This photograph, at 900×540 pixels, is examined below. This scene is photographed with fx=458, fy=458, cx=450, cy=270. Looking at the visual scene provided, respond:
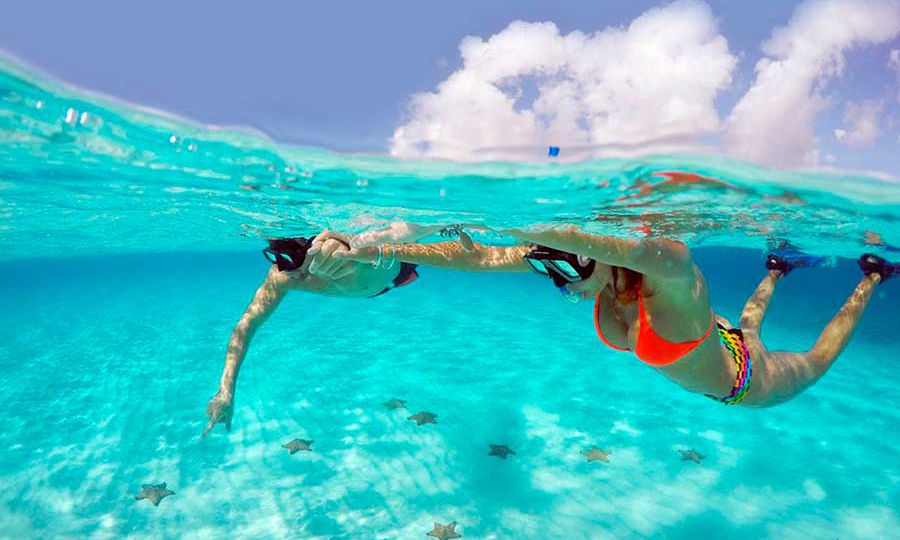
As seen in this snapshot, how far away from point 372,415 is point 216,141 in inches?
252

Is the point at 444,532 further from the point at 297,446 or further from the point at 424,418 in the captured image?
the point at 297,446

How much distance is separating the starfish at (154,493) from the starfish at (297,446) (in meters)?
1.94

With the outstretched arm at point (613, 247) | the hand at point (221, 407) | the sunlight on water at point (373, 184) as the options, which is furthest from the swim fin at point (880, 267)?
→ the hand at point (221, 407)

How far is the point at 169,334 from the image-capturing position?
1847 centimetres

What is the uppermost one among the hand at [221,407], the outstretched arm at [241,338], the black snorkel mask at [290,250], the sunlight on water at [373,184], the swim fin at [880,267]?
the sunlight on water at [373,184]

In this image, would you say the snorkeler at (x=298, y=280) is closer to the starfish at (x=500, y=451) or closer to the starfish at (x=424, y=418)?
the starfish at (x=424, y=418)

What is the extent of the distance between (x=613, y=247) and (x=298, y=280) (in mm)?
4924

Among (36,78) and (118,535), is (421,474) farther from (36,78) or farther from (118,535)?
(36,78)

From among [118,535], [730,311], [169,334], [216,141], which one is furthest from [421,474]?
[730,311]

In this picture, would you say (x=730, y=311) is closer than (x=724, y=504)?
No

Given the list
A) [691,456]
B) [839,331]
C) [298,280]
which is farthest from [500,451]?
[839,331]

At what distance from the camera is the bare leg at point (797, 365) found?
17.7ft

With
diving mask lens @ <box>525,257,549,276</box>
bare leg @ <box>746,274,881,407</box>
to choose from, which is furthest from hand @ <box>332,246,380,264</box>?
bare leg @ <box>746,274,881,407</box>

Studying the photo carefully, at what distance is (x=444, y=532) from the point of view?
647 centimetres
